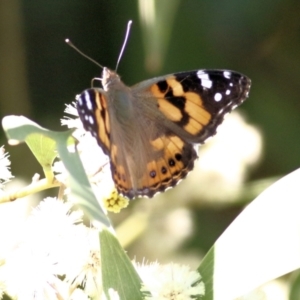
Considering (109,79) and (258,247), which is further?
(109,79)

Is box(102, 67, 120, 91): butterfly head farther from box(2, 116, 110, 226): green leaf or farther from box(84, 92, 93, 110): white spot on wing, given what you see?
box(2, 116, 110, 226): green leaf

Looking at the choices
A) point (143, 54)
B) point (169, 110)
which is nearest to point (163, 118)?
point (169, 110)

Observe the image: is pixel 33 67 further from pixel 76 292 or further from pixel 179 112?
pixel 76 292

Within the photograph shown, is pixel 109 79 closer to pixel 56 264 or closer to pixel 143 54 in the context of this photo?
A: pixel 56 264

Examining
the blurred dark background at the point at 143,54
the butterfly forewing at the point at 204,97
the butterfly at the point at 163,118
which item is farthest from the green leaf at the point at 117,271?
the blurred dark background at the point at 143,54

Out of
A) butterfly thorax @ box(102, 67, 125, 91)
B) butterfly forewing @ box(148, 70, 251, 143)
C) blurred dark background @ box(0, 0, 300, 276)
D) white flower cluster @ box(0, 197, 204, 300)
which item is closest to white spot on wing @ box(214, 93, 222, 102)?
butterfly forewing @ box(148, 70, 251, 143)

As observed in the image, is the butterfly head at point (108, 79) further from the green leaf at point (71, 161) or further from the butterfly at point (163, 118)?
the green leaf at point (71, 161)
